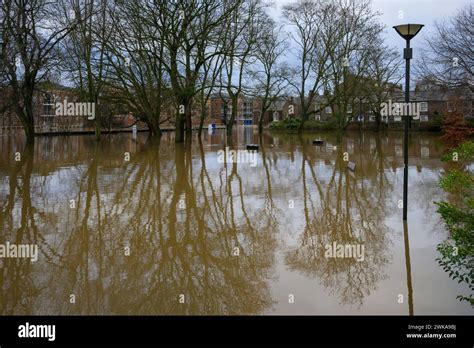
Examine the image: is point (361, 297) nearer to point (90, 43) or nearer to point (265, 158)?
point (265, 158)

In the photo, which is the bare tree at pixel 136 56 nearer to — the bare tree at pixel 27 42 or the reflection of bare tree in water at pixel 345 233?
the bare tree at pixel 27 42

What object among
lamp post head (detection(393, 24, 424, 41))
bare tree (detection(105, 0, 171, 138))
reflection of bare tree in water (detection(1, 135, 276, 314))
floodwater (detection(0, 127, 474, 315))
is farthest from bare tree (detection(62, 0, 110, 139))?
lamp post head (detection(393, 24, 424, 41))

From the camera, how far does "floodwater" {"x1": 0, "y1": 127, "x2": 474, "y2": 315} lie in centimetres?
567

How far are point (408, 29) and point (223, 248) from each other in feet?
18.9

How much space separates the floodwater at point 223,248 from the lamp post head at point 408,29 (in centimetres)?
385

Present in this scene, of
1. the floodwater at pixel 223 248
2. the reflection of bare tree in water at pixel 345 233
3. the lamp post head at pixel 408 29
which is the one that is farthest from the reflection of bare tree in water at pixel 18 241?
the lamp post head at pixel 408 29

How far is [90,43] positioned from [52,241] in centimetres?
2581

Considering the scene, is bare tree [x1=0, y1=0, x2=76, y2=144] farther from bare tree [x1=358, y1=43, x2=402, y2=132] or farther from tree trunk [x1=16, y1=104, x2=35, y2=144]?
bare tree [x1=358, y1=43, x2=402, y2=132]

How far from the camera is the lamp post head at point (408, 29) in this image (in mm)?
9203

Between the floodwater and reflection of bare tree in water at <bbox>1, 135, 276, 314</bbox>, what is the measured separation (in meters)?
0.03

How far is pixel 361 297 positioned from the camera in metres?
5.78

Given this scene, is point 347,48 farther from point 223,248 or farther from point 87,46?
point 223,248

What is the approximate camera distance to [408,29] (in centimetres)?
925
